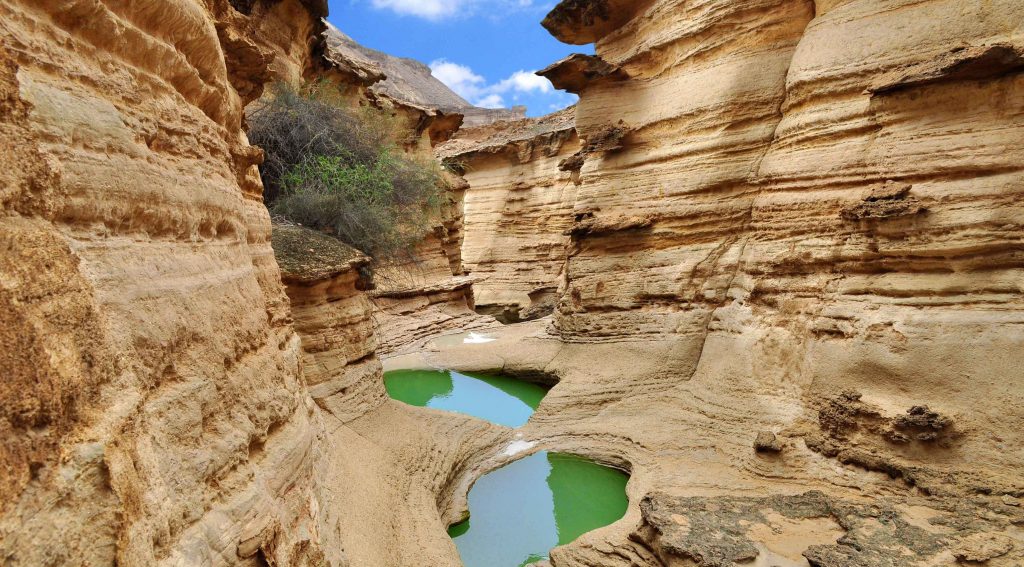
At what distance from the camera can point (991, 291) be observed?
4781 mm

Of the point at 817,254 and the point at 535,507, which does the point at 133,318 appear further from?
the point at 817,254

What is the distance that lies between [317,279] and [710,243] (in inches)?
215

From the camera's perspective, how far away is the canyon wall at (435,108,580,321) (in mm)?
17641

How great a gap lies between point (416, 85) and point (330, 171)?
28.4m

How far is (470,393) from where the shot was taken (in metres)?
10.4

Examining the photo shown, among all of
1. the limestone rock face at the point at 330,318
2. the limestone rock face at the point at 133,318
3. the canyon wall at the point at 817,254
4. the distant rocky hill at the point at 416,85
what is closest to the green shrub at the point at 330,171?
the limestone rock face at the point at 330,318

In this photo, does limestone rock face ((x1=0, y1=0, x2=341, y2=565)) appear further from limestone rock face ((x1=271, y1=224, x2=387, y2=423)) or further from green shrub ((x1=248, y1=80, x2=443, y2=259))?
green shrub ((x1=248, y1=80, x2=443, y2=259))

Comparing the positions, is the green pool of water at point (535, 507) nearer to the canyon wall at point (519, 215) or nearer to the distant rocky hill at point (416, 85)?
the canyon wall at point (519, 215)

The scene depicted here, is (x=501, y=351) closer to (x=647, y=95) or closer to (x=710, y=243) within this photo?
(x=710, y=243)

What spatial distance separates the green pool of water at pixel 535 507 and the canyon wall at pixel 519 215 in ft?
33.8

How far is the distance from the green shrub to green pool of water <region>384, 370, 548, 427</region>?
8.34 feet

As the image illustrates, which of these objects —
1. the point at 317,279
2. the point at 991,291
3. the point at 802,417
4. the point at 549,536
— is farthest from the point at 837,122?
the point at 317,279

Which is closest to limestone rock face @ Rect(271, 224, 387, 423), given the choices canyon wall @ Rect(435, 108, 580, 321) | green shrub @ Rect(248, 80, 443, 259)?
green shrub @ Rect(248, 80, 443, 259)

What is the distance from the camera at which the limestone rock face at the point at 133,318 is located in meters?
1.41
